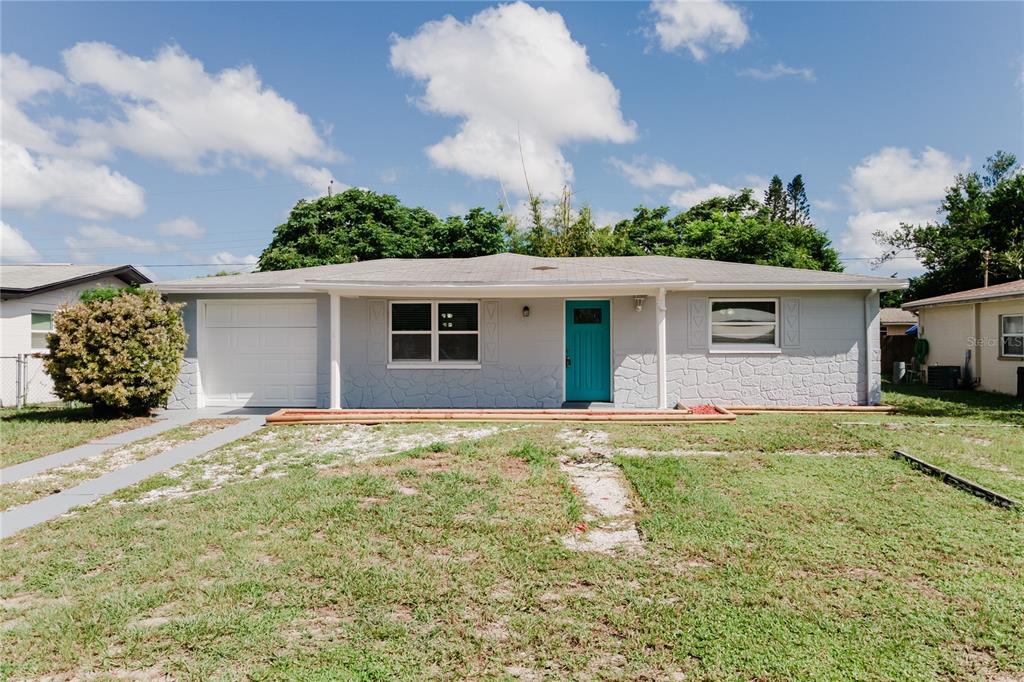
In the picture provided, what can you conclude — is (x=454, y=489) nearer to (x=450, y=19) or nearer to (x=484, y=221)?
(x=450, y=19)

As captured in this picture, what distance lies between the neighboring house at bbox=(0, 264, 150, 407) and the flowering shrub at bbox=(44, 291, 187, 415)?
156 inches

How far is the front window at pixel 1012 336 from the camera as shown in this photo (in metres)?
14.0

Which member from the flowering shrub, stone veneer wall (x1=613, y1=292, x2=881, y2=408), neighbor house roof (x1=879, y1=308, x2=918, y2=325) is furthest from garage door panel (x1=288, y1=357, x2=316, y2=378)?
neighbor house roof (x1=879, y1=308, x2=918, y2=325)

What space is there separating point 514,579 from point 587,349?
8.20 metres

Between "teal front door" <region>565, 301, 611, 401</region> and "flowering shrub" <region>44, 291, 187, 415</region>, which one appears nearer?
"flowering shrub" <region>44, 291, 187, 415</region>

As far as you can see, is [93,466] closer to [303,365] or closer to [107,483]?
[107,483]

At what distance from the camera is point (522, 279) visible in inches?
412

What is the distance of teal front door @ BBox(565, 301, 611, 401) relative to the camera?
37.6 feet

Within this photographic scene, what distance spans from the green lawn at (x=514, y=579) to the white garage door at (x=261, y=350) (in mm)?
5684

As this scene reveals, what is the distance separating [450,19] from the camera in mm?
13477

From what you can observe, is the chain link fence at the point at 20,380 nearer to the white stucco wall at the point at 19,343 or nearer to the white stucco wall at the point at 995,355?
the white stucco wall at the point at 19,343

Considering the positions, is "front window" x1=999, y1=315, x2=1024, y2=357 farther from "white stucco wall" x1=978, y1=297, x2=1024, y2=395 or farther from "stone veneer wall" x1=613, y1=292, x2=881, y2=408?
"stone veneer wall" x1=613, y1=292, x2=881, y2=408

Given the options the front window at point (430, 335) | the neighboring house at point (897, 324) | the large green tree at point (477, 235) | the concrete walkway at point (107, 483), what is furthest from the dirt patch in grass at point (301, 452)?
the neighboring house at point (897, 324)

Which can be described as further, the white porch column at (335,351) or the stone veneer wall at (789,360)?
the stone veneer wall at (789,360)
